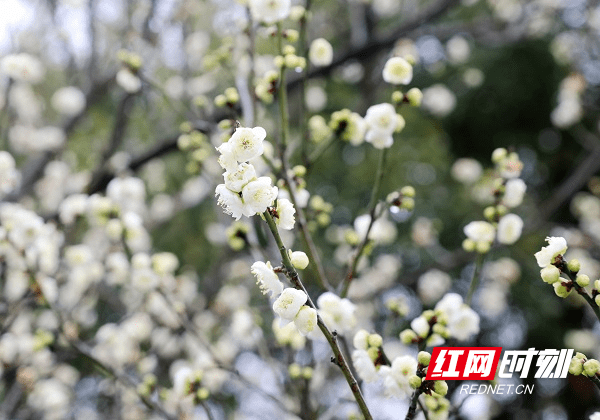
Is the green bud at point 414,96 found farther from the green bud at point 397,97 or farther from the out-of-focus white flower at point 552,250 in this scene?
the out-of-focus white flower at point 552,250

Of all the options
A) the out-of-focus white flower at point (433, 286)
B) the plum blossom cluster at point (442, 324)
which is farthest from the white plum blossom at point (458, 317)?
the out-of-focus white flower at point (433, 286)

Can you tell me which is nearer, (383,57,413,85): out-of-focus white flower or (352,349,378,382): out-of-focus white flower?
(352,349,378,382): out-of-focus white flower

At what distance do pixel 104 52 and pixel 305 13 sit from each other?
4.38m

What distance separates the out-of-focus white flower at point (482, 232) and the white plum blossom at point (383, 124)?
470 mm

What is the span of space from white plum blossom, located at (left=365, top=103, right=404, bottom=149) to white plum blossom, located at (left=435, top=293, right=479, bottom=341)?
611 millimetres

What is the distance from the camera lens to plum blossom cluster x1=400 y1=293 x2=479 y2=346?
4.93 feet

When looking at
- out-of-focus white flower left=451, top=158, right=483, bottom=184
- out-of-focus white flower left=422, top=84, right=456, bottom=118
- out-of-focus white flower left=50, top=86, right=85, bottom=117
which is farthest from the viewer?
out-of-focus white flower left=422, top=84, right=456, bottom=118

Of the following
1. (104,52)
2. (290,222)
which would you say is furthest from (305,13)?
(104,52)

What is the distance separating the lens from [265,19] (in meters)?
1.92

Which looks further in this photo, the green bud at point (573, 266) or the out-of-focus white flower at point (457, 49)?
the out-of-focus white flower at point (457, 49)

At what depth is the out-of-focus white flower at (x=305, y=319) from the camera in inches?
46.0

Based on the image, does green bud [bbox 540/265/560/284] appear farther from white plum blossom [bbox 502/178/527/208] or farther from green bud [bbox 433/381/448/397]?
white plum blossom [bbox 502/178/527/208]

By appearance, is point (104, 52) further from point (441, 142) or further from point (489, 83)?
point (489, 83)

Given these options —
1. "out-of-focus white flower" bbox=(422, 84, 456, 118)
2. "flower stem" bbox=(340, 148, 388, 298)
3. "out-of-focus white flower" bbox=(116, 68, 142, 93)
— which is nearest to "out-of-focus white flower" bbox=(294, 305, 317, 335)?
"flower stem" bbox=(340, 148, 388, 298)
